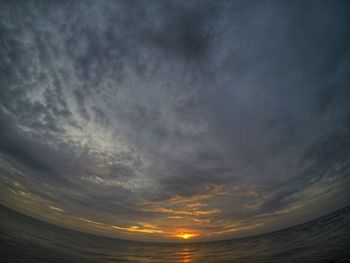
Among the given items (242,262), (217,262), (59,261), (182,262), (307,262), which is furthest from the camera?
(182,262)

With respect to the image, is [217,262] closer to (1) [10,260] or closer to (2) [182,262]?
(2) [182,262]

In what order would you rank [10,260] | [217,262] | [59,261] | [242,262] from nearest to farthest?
[10,260], [59,261], [242,262], [217,262]

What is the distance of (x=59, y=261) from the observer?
1025cm

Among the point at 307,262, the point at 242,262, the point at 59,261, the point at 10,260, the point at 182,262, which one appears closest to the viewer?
the point at 10,260

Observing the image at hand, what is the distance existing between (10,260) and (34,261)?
4.06 ft

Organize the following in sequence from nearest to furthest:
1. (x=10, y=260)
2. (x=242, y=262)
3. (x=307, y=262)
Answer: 1. (x=10, y=260)
2. (x=307, y=262)
3. (x=242, y=262)

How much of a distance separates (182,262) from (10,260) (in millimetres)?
11496

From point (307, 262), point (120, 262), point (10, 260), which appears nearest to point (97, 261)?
point (120, 262)

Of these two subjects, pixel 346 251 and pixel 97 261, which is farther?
pixel 97 261

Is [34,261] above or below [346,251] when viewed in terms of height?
below

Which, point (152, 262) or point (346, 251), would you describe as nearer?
point (346, 251)

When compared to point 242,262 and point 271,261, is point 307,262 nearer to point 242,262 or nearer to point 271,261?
point 271,261

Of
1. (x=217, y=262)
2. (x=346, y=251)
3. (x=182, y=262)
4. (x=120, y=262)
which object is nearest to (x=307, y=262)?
(x=346, y=251)

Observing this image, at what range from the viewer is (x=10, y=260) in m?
8.08
